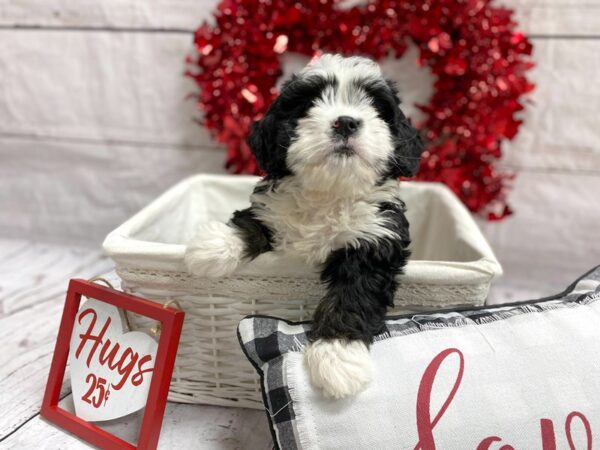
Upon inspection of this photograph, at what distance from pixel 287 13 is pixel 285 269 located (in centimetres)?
106

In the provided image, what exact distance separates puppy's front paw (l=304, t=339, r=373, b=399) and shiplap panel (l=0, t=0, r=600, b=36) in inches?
51.6

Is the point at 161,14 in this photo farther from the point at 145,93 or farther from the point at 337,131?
the point at 337,131

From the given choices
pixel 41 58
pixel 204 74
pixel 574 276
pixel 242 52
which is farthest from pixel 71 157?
pixel 574 276

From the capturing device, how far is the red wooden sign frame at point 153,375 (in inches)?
39.5

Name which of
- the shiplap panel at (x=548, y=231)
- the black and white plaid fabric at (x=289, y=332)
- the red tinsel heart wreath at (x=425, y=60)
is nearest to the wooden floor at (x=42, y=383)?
the shiplap panel at (x=548, y=231)

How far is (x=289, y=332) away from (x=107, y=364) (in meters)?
0.42

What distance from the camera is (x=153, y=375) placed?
1022 mm

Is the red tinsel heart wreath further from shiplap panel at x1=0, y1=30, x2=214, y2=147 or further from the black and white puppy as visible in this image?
the black and white puppy

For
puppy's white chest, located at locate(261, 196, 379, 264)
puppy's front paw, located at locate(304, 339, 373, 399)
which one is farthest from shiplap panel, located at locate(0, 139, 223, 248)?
puppy's front paw, located at locate(304, 339, 373, 399)

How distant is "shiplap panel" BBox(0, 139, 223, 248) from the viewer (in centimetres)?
211

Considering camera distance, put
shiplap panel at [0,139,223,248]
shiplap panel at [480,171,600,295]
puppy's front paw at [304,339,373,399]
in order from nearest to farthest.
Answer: puppy's front paw at [304,339,373,399] → shiplap panel at [480,171,600,295] → shiplap panel at [0,139,223,248]

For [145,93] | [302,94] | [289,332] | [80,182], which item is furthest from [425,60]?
[80,182]

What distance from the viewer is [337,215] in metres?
1.03

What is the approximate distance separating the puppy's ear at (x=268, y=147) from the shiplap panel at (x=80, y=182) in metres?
1.01
